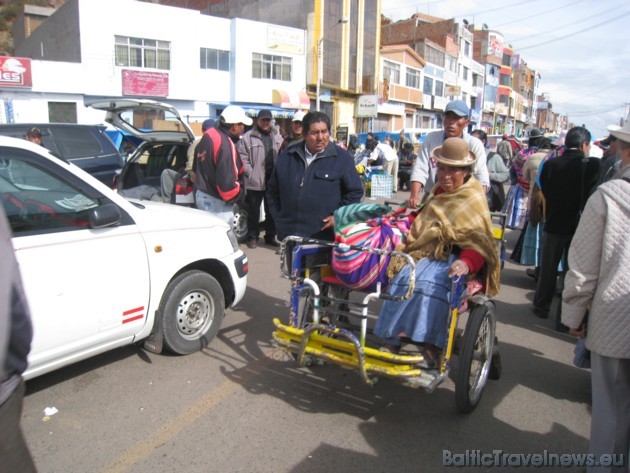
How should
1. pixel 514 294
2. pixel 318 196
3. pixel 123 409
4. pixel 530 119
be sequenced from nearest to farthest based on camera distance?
pixel 123 409 < pixel 318 196 < pixel 514 294 < pixel 530 119

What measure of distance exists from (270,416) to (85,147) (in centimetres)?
715

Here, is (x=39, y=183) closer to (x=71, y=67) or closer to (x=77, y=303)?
(x=77, y=303)

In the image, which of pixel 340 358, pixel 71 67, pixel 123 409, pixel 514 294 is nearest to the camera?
pixel 340 358

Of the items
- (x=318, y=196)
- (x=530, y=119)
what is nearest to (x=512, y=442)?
(x=318, y=196)

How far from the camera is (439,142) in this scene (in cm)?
496

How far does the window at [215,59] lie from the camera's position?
29.0 metres

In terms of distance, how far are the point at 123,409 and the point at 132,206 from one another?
59.6 inches

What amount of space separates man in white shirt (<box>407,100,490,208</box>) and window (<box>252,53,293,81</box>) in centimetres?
2788

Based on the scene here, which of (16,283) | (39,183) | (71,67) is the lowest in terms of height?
(16,283)

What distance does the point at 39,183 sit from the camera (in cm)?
348

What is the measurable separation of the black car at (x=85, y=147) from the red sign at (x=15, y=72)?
52.1 feet

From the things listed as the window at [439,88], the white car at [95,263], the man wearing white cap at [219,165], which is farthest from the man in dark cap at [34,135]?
the window at [439,88]

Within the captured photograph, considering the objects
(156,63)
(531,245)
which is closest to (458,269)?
(531,245)

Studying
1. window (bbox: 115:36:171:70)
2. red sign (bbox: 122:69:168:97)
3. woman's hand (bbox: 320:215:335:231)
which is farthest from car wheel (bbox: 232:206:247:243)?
window (bbox: 115:36:171:70)
